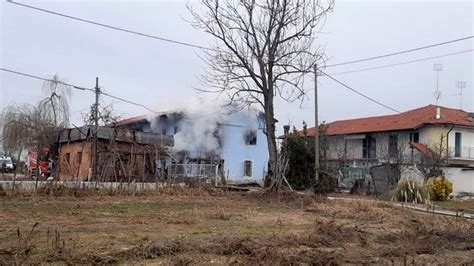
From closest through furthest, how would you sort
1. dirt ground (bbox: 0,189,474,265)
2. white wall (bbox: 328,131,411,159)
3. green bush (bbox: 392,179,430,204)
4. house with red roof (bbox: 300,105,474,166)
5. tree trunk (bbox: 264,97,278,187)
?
dirt ground (bbox: 0,189,474,265) → green bush (bbox: 392,179,430,204) → tree trunk (bbox: 264,97,278,187) → house with red roof (bbox: 300,105,474,166) → white wall (bbox: 328,131,411,159)

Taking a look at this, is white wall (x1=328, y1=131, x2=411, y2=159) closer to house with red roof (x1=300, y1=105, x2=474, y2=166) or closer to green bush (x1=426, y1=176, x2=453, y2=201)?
house with red roof (x1=300, y1=105, x2=474, y2=166)

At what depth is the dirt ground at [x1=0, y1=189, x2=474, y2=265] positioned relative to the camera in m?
8.46

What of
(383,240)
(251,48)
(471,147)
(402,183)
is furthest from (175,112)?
(383,240)

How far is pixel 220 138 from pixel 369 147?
16739 mm

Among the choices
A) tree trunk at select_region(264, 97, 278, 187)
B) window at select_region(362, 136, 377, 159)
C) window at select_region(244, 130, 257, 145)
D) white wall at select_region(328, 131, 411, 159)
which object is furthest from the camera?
window at select_region(362, 136, 377, 159)

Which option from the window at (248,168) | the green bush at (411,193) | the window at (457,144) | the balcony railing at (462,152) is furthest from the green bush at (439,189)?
the window at (457,144)

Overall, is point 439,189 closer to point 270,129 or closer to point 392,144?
point 270,129

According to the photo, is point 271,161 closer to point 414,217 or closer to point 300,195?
point 300,195

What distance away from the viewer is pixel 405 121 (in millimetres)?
53000

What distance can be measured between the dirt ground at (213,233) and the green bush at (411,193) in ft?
21.1

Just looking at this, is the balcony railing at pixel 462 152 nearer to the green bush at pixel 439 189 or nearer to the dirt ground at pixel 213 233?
the green bush at pixel 439 189

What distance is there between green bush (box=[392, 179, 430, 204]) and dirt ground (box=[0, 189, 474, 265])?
6444 millimetres

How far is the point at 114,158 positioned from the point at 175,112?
68.7 ft

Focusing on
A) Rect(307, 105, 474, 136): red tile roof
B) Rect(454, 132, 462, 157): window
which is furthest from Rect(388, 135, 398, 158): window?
Rect(454, 132, 462, 157): window
